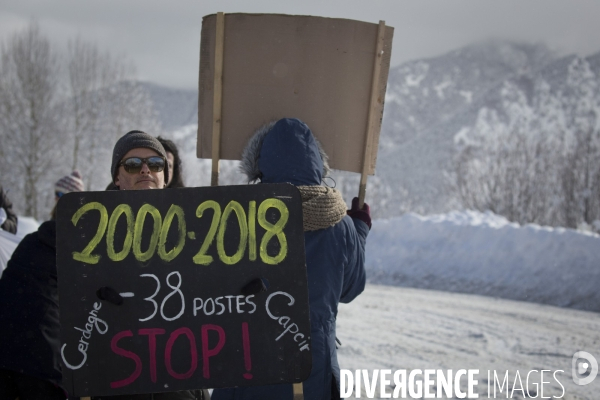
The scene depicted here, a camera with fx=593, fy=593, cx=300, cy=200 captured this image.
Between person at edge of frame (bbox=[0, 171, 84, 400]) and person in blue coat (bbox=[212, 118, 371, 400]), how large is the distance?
78cm

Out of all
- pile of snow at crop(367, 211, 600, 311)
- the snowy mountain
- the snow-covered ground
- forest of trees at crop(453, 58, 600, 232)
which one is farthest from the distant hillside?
the snow-covered ground

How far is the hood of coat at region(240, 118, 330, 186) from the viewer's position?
99.3 inches

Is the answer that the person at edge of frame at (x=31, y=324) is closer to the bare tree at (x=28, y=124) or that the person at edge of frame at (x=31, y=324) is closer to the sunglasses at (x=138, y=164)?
the sunglasses at (x=138, y=164)

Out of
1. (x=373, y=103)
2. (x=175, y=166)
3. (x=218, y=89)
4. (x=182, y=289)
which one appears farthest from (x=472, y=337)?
(x=182, y=289)

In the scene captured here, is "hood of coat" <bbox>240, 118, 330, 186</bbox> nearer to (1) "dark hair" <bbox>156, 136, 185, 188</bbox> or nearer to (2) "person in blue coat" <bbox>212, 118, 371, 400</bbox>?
(2) "person in blue coat" <bbox>212, 118, 371, 400</bbox>

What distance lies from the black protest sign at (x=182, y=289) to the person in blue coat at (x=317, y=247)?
0.15 meters

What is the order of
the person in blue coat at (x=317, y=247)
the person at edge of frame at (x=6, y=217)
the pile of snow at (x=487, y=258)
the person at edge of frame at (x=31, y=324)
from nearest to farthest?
the person in blue coat at (x=317, y=247) < the person at edge of frame at (x=31, y=324) < the person at edge of frame at (x=6, y=217) < the pile of snow at (x=487, y=258)

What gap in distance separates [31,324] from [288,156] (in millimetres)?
1358

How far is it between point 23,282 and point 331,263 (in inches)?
54.8

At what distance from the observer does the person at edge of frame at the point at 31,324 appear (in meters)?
2.57

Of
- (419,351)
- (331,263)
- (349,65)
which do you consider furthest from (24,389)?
(419,351)

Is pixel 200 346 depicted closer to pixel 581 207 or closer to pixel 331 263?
pixel 331 263

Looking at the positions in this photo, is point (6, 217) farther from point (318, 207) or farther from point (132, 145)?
point (318, 207)

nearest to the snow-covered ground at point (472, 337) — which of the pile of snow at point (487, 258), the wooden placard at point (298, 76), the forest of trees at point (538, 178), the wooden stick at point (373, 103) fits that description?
the pile of snow at point (487, 258)
